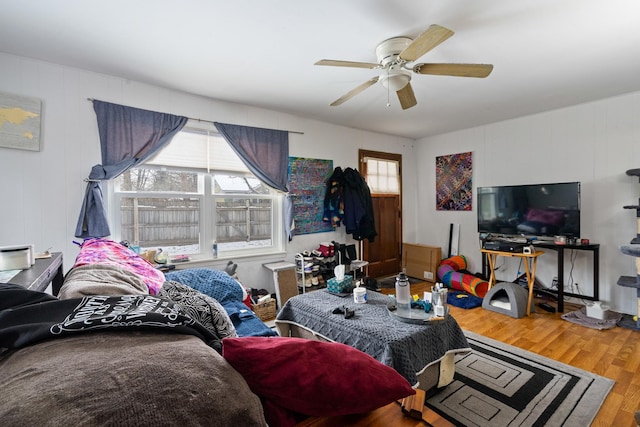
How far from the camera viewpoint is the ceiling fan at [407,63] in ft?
5.22

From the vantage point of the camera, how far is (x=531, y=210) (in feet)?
11.4

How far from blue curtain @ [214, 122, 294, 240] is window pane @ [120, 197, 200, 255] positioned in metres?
0.77

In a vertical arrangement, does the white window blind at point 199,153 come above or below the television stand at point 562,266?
above

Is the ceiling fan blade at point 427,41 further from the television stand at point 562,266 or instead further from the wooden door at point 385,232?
the television stand at point 562,266

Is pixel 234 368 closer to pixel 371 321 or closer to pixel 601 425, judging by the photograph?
pixel 371 321

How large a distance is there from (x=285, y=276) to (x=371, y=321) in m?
1.69

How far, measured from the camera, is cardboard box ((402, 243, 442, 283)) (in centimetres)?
443

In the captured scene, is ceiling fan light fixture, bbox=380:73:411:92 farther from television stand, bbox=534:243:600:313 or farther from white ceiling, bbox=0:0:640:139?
television stand, bbox=534:243:600:313

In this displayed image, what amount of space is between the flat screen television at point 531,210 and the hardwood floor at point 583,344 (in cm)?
99

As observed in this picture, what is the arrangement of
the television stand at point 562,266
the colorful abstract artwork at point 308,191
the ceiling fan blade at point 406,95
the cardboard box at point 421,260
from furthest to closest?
the cardboard box at point 421,260 → the colorful abstract artwork at point 308,191 → the television stand at point 562,266 → the ceiling fan blade at point 406,95

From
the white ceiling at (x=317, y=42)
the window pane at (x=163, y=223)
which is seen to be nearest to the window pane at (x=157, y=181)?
the window pane at (x=163, y=223)

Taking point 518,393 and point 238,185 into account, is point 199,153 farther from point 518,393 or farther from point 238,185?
point 518,393

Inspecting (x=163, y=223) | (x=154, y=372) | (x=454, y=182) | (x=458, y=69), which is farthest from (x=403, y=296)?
(x=454, y=182)

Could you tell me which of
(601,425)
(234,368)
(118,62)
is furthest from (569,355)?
(118,62)
